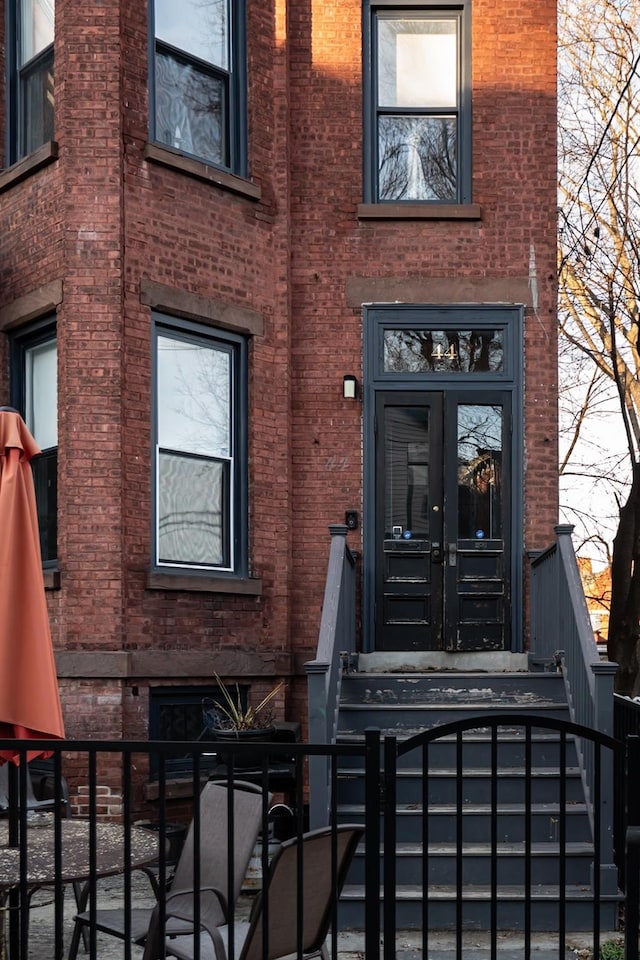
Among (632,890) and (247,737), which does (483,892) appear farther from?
(632,890)

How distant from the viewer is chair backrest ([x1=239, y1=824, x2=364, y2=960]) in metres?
4.32

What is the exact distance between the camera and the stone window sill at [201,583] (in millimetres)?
9641

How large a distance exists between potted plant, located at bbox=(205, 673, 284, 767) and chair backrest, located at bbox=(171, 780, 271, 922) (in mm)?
2202

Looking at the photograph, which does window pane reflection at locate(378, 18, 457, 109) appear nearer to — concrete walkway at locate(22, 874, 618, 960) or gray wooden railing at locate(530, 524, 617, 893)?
gray wooden railing at locate(530, 524, 617, 893)

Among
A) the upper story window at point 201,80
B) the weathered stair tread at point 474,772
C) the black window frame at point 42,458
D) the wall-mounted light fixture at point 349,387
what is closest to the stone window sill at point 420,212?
the upper story window at point 201,80

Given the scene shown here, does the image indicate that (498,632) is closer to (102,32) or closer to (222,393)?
(222,393)

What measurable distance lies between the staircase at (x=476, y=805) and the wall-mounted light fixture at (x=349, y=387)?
2.65m

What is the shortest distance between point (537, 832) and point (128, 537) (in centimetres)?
387

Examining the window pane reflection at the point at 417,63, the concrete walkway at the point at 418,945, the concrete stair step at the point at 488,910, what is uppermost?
the window pane reflection at the point at 417,63

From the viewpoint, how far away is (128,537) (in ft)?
31.3

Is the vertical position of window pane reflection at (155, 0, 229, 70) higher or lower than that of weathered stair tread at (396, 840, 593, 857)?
higher

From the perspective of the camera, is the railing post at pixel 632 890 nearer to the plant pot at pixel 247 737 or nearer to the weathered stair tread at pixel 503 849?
the weathered stair tread at pixel 503 849

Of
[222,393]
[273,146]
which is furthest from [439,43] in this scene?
[222,393]

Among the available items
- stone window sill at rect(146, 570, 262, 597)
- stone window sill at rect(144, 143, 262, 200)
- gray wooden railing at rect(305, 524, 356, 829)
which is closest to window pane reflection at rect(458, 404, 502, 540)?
gray wooden railing at rect(305, 524, 356, 829)
